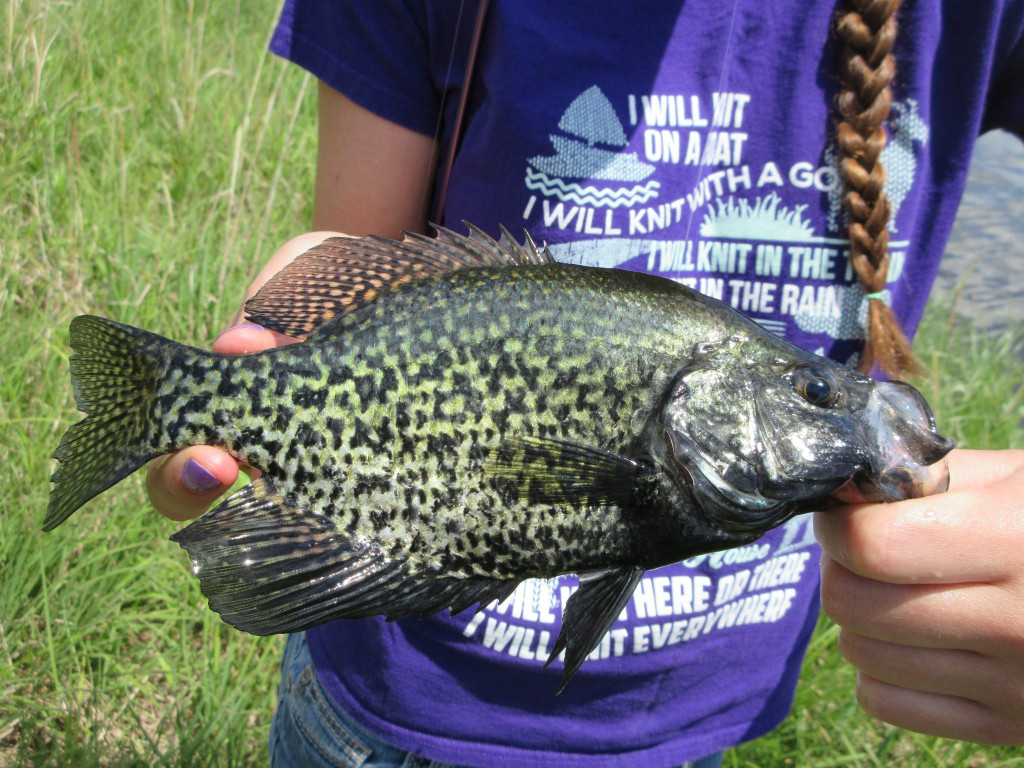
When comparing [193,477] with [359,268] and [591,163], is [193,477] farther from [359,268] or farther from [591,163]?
[591,163]

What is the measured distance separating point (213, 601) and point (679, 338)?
0.89 m

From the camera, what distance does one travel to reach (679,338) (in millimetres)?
1340

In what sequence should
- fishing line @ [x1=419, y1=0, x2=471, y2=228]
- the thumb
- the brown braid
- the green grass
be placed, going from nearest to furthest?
1. the thumb
2. the brown braid
3. fishing line @ [x1=419, y1=0, x2=471, y2=228]
4. the green grass

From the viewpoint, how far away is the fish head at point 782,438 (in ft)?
4.20

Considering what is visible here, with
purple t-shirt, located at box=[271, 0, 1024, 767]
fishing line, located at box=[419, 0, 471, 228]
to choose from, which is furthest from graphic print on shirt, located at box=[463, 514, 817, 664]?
fishing line, located at box=[419, 0, 471, 228]

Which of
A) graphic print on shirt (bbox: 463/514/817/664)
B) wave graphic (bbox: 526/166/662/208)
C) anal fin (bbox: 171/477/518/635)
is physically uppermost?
wave graphic (bbox: 526/166/662/208)

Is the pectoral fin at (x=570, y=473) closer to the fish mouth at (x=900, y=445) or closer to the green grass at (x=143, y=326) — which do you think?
the fish mouth at (x=900, y=445)

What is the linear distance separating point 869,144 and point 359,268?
46.1 inches

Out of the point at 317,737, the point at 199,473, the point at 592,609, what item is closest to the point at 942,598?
the point at 592,609

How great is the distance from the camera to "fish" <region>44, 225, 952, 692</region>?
129cm

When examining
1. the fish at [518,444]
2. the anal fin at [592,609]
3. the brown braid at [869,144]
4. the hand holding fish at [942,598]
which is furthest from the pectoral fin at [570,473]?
the brown braid at [869,144]

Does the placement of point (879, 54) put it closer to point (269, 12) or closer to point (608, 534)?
point (608, 534)

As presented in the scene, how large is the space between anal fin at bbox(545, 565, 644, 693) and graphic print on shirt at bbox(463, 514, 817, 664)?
57 cm

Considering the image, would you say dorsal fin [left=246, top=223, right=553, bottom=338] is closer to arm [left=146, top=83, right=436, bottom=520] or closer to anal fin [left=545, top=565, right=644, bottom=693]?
arm [left=146, top=83, right=436, bottom=520]
